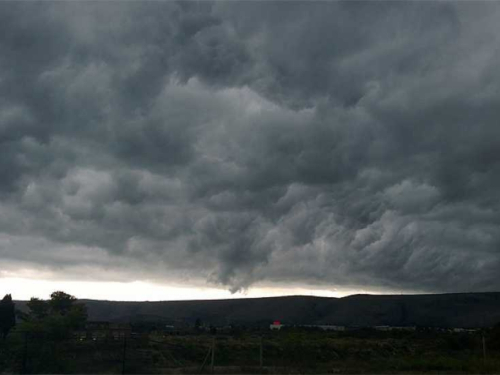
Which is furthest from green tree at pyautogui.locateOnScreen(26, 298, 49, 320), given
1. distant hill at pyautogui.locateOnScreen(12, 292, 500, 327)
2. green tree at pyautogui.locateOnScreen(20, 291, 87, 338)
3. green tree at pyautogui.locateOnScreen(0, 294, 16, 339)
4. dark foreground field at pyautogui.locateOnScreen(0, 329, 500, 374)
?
distant hill at pyautogui.locateOnScreen(12, 292, 500, 327)

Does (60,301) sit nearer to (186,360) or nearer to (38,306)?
(38,306)

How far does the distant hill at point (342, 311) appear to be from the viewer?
6614 inches

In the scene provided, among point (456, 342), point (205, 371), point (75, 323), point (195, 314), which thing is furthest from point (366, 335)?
point (195, 314)

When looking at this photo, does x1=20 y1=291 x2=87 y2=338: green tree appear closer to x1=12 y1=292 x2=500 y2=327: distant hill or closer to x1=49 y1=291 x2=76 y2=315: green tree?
x1=49 y1=291 x2=76 y2=315: green tree

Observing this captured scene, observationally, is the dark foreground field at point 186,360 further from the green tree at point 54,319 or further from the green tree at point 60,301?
the green tree at point 60,301

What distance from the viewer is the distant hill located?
16800cm

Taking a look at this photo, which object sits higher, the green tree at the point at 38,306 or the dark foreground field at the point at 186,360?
the green tree at the point at 38,306

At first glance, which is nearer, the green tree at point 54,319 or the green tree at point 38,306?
the green tree at point 54,319

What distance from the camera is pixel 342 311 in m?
182

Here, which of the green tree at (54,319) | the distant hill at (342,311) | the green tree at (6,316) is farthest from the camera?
the distant hill at (342,311)

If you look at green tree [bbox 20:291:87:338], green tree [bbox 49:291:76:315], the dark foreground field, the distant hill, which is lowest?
the dark foreground field

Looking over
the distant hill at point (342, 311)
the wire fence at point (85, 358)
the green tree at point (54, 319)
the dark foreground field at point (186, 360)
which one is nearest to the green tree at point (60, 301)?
the green tree at point (54, 319)

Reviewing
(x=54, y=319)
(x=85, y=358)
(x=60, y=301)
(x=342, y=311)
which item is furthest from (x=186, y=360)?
(x=342, y=311)

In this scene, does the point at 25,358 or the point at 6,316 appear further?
the point at 6,316
